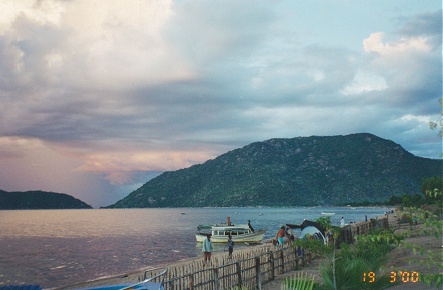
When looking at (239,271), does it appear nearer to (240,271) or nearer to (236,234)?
(240,271)

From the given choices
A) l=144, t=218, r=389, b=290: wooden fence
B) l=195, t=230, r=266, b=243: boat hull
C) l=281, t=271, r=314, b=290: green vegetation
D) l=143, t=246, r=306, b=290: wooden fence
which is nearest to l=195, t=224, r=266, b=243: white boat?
l=195, t=230, r=266, b=243: boat hull

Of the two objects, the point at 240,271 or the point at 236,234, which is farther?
the point at 236,234

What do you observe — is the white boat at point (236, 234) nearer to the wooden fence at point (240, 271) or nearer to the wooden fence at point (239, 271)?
the wooden fence at point (240, 271)

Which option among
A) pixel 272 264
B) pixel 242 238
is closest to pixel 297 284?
pixel 272 264

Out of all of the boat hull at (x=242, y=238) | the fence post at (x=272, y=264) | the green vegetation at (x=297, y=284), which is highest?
the green vegetation at (x=297, y=284)

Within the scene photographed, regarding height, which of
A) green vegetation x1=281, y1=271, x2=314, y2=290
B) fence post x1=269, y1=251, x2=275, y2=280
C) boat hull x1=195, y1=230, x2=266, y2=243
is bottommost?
boat hull x1=195, y1=230, x2=266, y2=243

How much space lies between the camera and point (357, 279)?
7.09 m

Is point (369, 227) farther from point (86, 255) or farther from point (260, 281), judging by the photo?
point (86, 255)

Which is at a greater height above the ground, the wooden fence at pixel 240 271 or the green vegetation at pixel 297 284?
the green vegetation at pixel 297 284

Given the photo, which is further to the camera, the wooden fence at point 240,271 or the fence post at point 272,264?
the fence post at point 272,264

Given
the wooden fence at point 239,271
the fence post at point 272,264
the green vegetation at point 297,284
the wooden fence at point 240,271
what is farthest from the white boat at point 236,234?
the green vegetation at point 297,284

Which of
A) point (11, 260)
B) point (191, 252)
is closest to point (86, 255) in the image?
point (11, 260)

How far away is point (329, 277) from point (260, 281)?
29.8 feet

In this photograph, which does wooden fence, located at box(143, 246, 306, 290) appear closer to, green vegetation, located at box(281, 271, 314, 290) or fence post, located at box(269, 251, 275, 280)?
fence post, located at box(269, 251, 275, 280)
